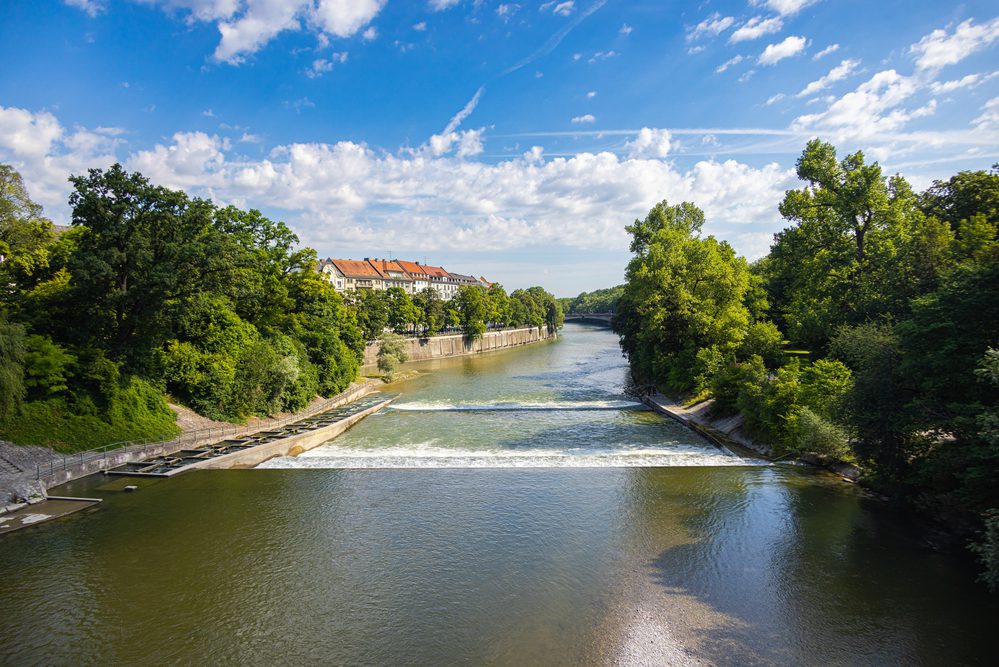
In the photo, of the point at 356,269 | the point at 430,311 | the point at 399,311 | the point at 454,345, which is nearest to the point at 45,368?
the point at 399,311

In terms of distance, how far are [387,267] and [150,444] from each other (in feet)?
364

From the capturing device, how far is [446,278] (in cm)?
15275

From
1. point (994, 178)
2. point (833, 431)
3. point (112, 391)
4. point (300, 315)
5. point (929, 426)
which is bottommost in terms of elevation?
point (833, 431)

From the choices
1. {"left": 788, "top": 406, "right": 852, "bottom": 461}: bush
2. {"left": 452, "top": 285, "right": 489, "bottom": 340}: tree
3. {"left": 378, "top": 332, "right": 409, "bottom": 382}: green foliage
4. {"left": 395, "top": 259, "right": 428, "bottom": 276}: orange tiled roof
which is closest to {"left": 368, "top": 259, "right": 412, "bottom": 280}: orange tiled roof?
{"left": 395, "top": 259, "right": 428, "bottom": 276}: orange tiled roof

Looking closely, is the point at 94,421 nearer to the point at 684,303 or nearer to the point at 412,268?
the point at 684,303

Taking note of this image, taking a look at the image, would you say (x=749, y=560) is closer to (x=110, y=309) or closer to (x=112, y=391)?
(x=112, y=391)

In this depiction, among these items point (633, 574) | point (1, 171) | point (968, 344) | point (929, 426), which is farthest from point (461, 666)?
point (1, 171)

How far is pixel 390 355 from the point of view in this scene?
57562 millimetres

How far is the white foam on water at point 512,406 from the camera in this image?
130ft

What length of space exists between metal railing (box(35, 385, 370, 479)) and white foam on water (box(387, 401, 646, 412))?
8.53 m

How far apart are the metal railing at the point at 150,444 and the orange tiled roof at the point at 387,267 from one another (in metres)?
96.1

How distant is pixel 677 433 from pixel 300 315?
99.3 feet

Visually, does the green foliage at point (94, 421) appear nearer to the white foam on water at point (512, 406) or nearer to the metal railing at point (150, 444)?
the metal railing at point (150, 444)

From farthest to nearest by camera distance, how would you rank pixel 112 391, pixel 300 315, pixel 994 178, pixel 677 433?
pixel 300 315
pixel 677 433
pixel 994 178
pixel 112 391
